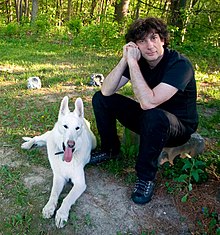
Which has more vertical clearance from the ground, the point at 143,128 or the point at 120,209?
the point at 143,128

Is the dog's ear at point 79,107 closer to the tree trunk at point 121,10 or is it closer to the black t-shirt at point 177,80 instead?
the black t-shirt at point 177,80

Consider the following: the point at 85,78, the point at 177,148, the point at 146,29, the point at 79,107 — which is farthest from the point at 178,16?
the point at 79,107

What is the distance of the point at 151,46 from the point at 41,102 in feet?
9.08

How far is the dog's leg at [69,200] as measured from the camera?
246 centimetres

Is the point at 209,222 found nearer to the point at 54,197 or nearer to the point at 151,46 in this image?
the point at 54,197

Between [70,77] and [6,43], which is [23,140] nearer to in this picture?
[70,77]

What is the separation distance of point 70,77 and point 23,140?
2716mm

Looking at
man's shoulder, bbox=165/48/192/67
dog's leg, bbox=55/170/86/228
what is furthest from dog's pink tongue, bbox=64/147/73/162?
man's shoulder, bbox=165/48/192/67

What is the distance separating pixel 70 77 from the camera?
247 inches

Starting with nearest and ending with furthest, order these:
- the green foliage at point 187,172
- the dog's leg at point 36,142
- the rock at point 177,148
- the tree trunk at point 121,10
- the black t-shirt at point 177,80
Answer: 1. the black t-shirt at point 177,80
2. the green foliage at point 187,172
3. the rock at point 177,148
4. the dog's leg at point 36,142
5. the tree trunk at point 121,10

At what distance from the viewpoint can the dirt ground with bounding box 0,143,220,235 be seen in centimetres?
250

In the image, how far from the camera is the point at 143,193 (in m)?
2.77

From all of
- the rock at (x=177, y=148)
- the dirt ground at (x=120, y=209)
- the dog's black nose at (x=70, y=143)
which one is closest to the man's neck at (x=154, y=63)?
the rock at (x=177, y=148)

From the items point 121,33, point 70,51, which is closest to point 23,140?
point 70,51
